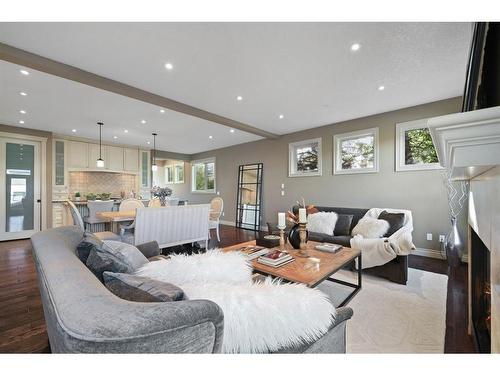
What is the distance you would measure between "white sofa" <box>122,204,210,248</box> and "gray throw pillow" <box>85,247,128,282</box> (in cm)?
193

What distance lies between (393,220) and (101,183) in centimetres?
786

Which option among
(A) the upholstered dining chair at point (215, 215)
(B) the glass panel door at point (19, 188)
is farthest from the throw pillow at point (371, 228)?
(B) the glass panel door at point (19, 188)

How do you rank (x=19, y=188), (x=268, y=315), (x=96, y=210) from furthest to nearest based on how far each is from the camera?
1. (x=19, y=188)
2. (x=96, y=210)
3. (x=268, y=315)

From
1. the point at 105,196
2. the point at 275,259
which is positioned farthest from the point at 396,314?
the point at 105,196

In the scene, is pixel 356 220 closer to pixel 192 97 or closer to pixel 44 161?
pixel 192 97

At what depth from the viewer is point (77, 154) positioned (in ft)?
19.6

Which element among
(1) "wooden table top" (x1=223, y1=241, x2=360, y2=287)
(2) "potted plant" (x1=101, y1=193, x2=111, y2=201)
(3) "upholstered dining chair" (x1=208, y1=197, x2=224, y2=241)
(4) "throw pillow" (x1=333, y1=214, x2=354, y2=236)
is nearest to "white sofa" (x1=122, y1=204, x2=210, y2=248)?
(3) "upholstered dining chair" (x1=208, y1=197, x2=224, y2=241)

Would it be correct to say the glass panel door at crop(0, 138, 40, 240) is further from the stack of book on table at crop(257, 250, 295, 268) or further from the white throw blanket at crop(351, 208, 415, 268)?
the white throw blanket at crop(351, 208, 415, 268)

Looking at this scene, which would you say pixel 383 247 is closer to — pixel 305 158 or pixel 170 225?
pixel 170 225

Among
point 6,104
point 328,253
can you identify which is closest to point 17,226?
point 6,104

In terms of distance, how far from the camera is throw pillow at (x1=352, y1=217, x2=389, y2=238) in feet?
10.1

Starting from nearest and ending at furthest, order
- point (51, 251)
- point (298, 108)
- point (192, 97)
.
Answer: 1. point (51, 251)
2. point (192, 97)
3. point (298, 108)

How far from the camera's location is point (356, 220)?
12.4ft

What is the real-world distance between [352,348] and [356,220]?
2.55m
